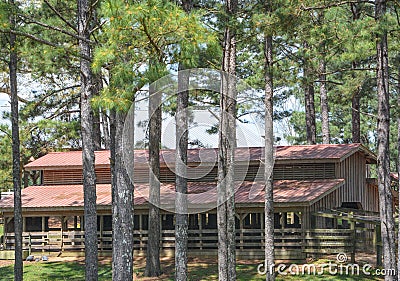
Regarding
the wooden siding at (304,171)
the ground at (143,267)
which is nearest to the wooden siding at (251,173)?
the wooden siding at (304,171)

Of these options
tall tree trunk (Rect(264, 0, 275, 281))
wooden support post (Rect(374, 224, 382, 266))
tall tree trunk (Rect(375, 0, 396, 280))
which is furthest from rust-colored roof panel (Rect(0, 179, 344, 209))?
tall tree trunk (Rect(375, 0, 396, 280))

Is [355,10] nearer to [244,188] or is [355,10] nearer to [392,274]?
[244,188]

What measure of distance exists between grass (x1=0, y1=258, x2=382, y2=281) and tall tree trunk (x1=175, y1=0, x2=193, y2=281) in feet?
7.68

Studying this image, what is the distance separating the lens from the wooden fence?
18703 mm

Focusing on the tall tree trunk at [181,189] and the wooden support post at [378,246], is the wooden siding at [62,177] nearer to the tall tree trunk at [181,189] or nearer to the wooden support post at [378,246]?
the tall tree trunk at [181,189]

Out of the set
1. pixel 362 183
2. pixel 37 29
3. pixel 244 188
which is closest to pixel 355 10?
pixel 362 183

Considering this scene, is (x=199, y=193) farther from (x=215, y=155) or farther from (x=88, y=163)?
(x=88, y=163)

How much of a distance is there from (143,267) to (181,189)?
547 centimetres

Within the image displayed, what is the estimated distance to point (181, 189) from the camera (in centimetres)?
1505

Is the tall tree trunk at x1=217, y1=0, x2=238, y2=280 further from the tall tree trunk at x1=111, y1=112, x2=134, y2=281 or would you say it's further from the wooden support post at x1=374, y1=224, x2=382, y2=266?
the wooden support post at x1=374, y1=224, x2=382, y2=266

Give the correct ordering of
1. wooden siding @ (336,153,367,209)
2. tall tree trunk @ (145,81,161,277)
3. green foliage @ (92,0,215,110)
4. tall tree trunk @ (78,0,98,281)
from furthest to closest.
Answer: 1. wooden siding @ (336,153,367,209)
2. tall tree trunk @ (145,81,161,277)
3. tall tree trunk @ (78,0,98,281)
4. green foliage @ (92,0,215,110)

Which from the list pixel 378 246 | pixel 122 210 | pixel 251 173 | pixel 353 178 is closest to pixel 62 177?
pixel 251 173

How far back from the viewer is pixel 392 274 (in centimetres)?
1149

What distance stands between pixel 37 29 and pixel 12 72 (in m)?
1.65
